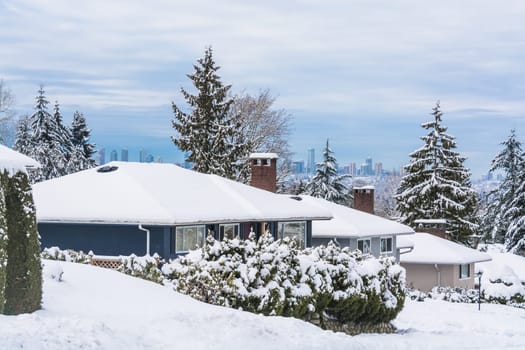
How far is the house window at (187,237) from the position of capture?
2994cm

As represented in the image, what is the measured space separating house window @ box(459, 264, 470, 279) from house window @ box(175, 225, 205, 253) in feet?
71.8

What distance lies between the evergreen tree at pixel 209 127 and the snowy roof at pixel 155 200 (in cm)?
1966

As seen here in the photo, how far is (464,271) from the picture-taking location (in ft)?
160

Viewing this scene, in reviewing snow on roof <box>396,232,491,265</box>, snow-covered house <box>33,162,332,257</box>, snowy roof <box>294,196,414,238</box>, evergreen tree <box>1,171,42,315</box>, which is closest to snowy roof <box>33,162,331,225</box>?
snow-covered house <box>33,162,332,257</box>

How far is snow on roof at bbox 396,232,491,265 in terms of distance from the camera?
4650 cm

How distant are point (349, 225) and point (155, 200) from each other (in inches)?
515

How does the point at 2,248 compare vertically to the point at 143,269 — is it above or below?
above

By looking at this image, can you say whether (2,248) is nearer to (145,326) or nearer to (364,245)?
(145,326)

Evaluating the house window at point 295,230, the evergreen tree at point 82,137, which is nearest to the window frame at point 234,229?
the house window at point 295,230

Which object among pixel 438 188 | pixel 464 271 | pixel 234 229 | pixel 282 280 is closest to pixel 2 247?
pixel 282 280

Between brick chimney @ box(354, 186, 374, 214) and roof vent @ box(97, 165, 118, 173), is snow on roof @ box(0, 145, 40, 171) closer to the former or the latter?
roof vent @ box(97, 165, 118, 173)

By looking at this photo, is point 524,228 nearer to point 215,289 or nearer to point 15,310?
point 215,289

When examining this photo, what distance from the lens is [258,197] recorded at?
3556 centimetres

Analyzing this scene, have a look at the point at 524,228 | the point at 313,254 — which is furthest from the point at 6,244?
the point at 524,228
